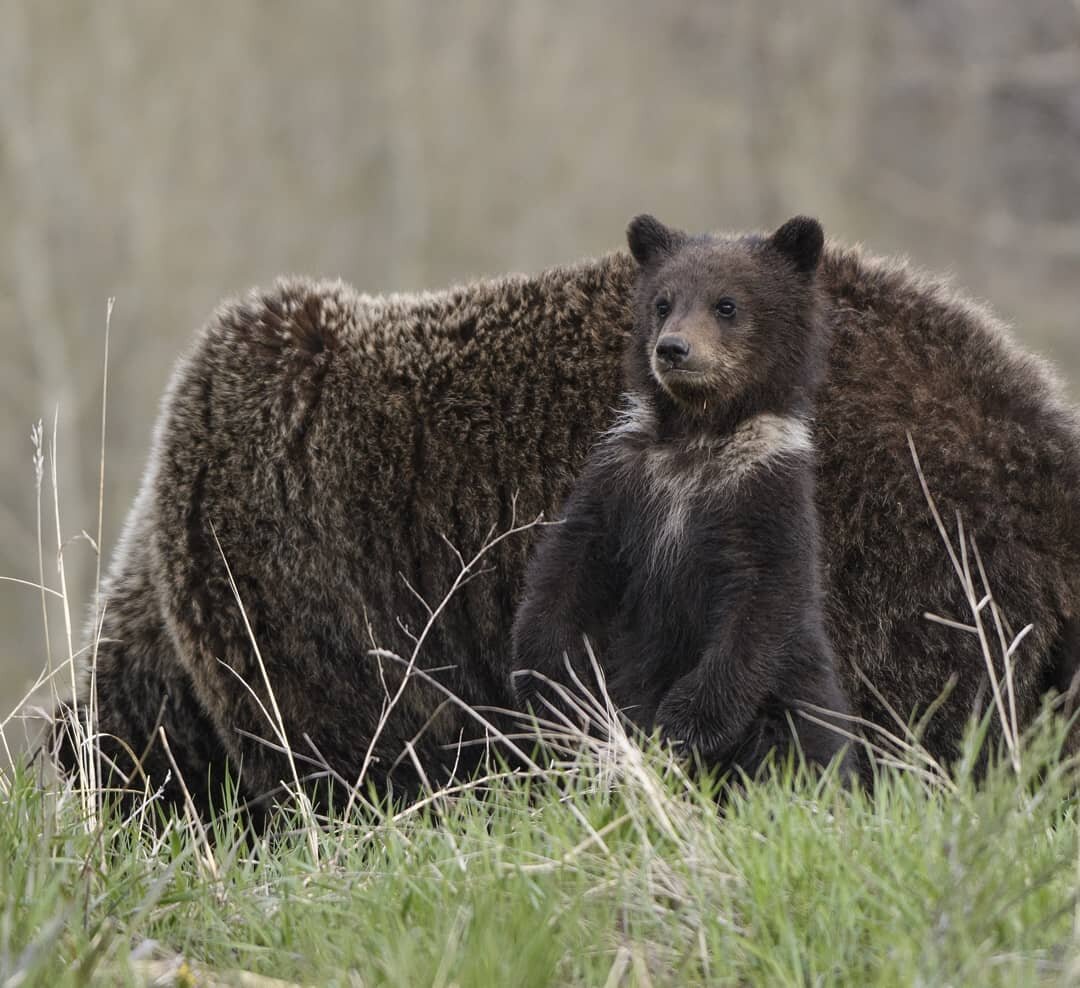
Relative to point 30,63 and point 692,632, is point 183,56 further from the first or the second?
point 692,632

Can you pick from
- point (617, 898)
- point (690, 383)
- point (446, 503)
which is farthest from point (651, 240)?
point (617, 898)

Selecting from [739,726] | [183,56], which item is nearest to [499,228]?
[183,56]

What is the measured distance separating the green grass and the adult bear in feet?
5.20

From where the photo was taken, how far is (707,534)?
4.88 metres

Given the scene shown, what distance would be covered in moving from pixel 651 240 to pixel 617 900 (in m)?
2.51

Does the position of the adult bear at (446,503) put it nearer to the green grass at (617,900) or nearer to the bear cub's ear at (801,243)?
the bear cub's ear at (801,243)

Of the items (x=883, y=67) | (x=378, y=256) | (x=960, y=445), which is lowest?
(x=378, y=256)

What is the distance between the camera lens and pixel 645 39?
31.7 m

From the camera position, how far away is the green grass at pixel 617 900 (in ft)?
10.7

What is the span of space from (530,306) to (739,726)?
246cm

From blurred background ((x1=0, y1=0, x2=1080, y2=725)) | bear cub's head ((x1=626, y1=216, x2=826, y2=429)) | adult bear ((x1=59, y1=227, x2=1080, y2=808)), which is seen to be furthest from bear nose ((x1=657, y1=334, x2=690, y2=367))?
blurred background ((x1=0, y1=0, x2=1080, y2=725))

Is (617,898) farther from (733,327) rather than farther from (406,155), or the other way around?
(406,155)

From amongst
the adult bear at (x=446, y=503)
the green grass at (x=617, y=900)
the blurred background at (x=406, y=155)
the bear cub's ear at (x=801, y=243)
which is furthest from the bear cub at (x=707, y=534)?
the blurred background at (x=406, y=155)

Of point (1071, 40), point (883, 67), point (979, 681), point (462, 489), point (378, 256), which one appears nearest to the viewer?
point (979, 681)
